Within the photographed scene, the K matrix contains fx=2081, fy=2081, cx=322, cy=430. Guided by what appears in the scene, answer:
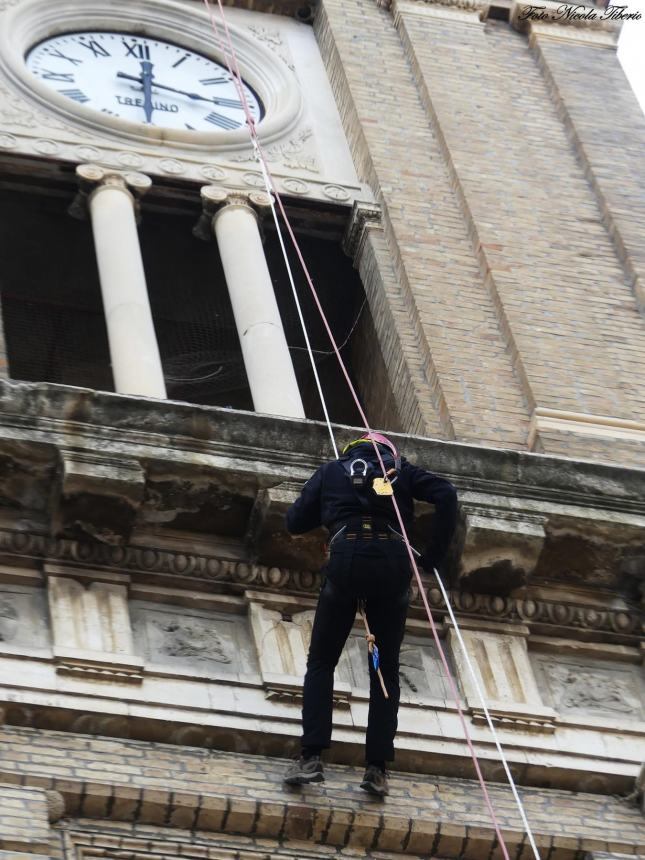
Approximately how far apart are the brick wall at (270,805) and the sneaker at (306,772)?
0.26 ft

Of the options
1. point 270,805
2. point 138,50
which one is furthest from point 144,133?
point 270,805

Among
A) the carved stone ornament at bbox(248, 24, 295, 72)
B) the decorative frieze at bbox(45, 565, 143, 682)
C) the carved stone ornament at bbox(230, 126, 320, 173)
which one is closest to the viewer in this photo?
the decorative frieze at bbox(45, 565, 143, 682)

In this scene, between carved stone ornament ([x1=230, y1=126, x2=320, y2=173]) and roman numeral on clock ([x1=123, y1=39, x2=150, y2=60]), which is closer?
carved stone ornament ([x1=230, y1=126, x2=320, y2=173])

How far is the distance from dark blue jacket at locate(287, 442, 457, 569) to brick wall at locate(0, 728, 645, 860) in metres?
1.19

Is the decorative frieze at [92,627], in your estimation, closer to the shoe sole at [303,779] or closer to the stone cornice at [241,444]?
the stone cornice at [241,444]

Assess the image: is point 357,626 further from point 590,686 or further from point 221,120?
point 221,120

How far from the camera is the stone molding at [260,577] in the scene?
11.1 metres

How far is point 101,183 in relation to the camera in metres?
15.8

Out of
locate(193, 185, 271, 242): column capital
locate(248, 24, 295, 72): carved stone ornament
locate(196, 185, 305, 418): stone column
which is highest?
locate(248, 24, 295, 72): carved stone ornament

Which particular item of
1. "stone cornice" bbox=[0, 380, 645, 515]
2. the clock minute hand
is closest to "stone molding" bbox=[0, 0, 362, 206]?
the clock minute hand

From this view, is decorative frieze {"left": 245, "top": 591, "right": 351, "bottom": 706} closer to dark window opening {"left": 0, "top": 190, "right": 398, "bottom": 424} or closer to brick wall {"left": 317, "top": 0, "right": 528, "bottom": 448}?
brick wall {"left": 317, "top": 0, "right": 528, "bottom": 448}

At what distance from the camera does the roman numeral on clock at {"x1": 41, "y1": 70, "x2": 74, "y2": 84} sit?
678 inches

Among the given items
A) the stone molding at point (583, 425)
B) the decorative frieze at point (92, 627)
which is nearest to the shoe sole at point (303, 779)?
the decorative frieze at point (92, 627)

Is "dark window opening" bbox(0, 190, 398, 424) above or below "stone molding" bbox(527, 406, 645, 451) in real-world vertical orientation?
above
